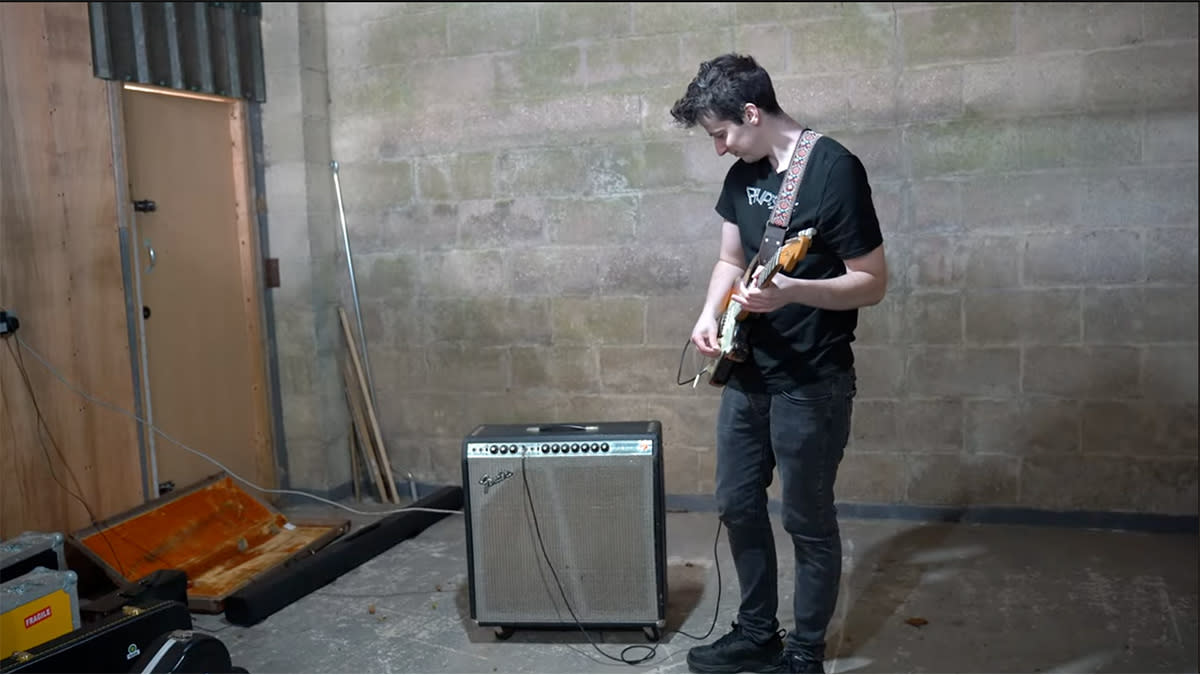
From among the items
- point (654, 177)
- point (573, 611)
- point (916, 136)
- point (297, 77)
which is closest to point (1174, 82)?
point (916, 136)

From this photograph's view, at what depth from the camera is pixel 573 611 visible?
2.69 meters

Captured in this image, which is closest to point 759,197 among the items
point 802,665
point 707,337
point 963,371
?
point 707,337

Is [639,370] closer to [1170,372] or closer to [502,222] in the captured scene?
[502,222]

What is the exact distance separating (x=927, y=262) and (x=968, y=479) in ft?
2.78

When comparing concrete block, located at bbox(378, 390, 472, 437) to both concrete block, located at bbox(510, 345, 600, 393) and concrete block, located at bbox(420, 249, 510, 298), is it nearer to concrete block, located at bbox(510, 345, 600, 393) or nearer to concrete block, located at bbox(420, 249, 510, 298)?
concrete block, located at bbox(510, 345, 600, 393)

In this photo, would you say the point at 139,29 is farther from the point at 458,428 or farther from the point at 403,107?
the point at 458,428

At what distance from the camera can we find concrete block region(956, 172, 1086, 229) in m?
3.45

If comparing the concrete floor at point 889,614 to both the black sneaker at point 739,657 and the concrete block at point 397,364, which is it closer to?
the black sneaker at point 739,657

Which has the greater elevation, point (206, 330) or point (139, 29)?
point (139, 29)

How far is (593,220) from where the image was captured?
13.1 ft

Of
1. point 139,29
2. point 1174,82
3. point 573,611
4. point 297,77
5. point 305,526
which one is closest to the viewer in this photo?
point 573,611

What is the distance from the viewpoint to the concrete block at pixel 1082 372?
3475 millimetres

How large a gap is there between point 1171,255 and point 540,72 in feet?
8.09

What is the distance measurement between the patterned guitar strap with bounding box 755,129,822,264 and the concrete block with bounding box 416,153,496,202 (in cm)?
209
